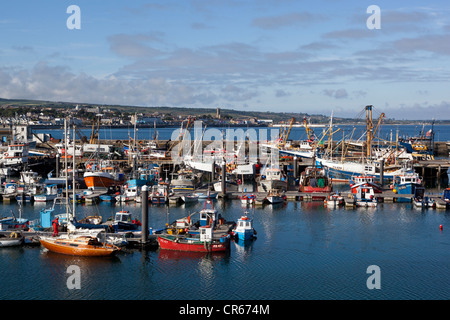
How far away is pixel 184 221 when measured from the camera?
3228 cm

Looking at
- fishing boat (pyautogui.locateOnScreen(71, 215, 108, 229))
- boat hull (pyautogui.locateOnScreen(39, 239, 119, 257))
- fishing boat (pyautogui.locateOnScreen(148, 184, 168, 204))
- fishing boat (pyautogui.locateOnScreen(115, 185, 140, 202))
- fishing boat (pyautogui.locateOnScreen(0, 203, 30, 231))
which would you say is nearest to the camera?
boat hull (pyautogui.locateOnScreen(39, 239, 119, 257))

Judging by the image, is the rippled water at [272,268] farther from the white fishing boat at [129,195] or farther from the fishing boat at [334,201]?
A: the white fishing boat at [129,195]

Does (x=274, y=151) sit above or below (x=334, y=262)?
above

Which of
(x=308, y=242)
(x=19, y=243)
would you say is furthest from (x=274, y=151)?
(x=19, y=243)

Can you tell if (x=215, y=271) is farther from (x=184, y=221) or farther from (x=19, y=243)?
(x=19, y=243)

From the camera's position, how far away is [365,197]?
144ft

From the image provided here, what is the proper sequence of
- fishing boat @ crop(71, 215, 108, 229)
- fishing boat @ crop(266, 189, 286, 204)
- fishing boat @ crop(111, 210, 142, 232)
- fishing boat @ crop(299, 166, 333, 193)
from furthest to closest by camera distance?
1. fishing boat @ crop(299, 166, 333, 193)
2. fishing boat @ crop(266, 189, 286, 204)
3. fishing boat @ crop(111, 210, 142, 232)
4. fishing boat @ crop(71, 215, 108, 229)

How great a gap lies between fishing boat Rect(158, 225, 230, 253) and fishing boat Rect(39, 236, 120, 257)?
2717mm

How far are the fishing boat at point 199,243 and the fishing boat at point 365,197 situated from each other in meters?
17.6

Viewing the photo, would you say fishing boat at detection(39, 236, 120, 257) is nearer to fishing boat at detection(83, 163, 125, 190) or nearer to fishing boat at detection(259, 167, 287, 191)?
fishing boat at detection(83, 163, 125, 190)

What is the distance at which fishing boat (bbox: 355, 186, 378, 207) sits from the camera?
141ft

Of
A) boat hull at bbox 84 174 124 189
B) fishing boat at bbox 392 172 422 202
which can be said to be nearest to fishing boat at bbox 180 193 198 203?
boat hull at bbox 84 174 124 189

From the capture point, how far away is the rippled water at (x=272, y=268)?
79.1ft
